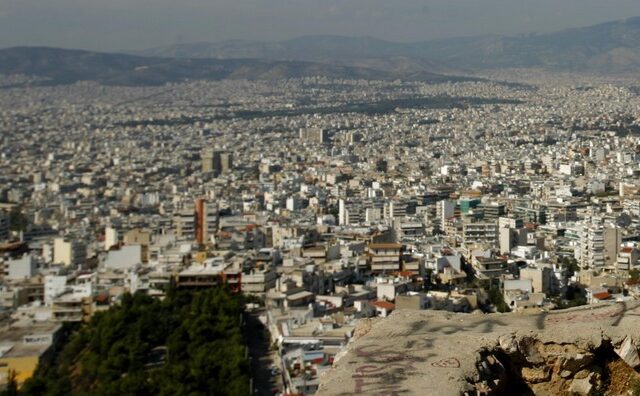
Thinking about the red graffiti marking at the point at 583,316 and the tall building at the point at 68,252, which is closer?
the red graffiti marking at the point at 583,316

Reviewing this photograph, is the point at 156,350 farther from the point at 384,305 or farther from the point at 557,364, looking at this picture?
the point at 557,364

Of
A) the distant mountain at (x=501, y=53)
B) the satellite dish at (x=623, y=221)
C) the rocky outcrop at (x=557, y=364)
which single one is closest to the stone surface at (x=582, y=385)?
the rocky outcrop at (x=557, y=364)

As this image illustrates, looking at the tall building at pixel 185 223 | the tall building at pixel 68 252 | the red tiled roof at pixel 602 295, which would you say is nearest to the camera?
the red tiled roof at pixel 602 295

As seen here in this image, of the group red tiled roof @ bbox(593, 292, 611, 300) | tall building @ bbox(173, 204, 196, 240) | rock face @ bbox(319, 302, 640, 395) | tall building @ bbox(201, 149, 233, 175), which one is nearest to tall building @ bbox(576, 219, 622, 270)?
red tiled roof @ bbox(593, 292, 611, 300)

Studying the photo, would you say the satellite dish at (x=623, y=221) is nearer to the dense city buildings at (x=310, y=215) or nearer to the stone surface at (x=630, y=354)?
the dense city buildings at (x=310, y=215)

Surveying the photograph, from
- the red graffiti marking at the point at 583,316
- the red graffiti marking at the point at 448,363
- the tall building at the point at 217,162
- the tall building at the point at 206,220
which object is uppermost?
the red graffiti marking at the point at 583,316

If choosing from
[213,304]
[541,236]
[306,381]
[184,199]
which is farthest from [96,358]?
[184,199]

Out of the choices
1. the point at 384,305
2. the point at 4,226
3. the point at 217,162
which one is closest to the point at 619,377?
the point at 384,305
